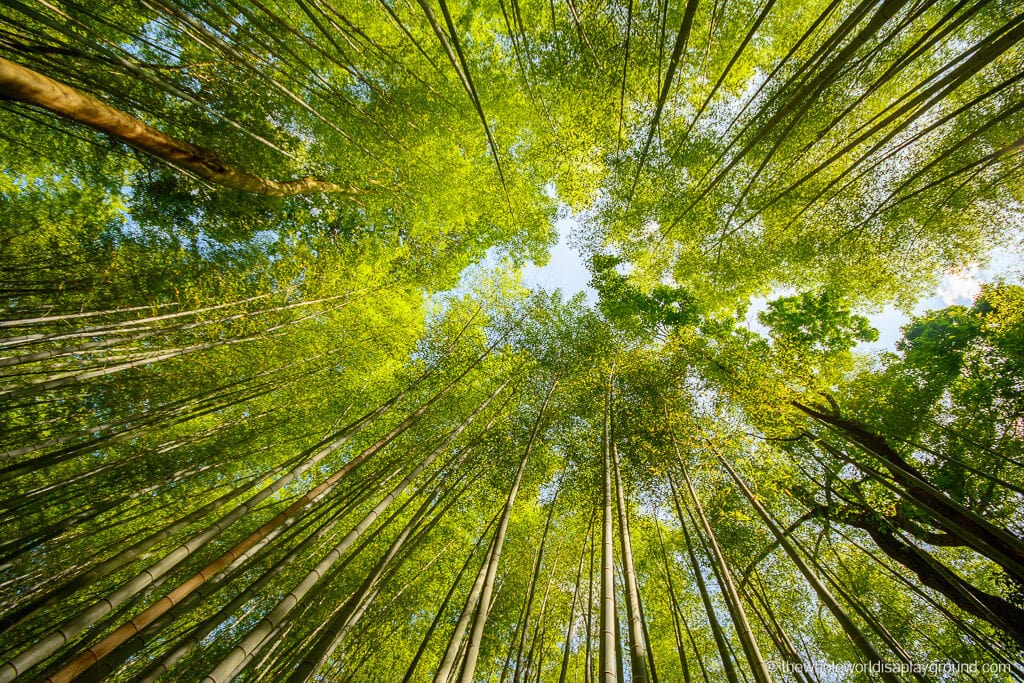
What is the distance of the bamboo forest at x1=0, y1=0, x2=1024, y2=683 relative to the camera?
3.54 meters

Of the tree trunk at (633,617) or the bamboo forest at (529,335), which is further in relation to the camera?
the bamboo forest at (529,335)

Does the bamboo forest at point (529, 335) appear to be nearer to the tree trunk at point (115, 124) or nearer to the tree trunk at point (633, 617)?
the tree trunk at point (115, 124)

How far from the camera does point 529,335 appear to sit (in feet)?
18.8

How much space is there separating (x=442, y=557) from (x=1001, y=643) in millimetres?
5474

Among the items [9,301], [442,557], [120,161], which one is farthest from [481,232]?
[9,301]

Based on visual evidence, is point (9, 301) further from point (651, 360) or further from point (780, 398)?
point (780, 398)

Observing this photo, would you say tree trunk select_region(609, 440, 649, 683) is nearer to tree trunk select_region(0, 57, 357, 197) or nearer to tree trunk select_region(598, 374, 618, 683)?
tree trunk select_region(598, 374, 618, 683)

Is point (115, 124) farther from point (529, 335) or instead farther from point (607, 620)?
point (529, 335)

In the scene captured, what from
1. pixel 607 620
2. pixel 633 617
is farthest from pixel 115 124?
pixel 633 617

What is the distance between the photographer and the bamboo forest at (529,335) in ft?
11.6

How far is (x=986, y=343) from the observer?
3.96 m

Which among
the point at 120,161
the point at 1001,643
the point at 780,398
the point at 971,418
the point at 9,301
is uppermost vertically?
the point at 120,161

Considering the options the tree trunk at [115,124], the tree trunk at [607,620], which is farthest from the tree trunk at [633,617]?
the tree trunk at [115,124]

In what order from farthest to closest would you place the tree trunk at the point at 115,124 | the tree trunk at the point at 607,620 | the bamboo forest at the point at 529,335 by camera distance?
the bamboo forest at the point at 529,335, the tree trunk at the point at 115,124, the tree trunk at the point at 607,620
